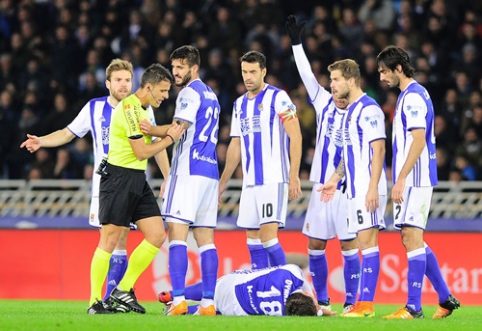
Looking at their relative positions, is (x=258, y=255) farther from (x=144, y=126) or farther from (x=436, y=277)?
(x=144, y=126)

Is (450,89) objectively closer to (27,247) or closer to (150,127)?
(27,247)

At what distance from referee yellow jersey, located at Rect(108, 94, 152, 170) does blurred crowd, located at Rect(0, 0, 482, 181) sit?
6.04 metres

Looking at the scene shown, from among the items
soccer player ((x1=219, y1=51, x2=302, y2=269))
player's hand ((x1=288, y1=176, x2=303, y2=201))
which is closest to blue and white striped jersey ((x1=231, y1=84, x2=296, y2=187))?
soccer player ((x1=219, y1=51, x2=302, y2=269))

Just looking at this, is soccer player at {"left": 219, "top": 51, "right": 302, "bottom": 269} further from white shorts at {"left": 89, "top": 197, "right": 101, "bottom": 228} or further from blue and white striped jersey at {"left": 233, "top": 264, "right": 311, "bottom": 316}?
white shorts at {"left": 89, "top": 197, "right": 101, "bottom": 228}

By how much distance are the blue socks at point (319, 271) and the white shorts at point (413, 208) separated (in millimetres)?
1276

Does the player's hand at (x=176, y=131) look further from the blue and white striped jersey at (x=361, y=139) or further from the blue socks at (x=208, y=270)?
the blue and white striped jersey at (x=361, y=139)

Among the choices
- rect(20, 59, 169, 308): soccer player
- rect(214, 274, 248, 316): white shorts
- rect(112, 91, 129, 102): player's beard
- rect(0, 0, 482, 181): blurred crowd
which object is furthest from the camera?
rect(0, 0, 482, 181): blurred crowd

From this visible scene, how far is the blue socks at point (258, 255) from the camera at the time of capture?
11164mm

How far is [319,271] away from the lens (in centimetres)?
1128

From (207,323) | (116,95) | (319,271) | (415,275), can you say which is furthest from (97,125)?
(415,275)

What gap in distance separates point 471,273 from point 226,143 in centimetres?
422

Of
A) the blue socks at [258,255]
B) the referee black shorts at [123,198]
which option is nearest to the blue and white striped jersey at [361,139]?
the blue socks at [258,255]

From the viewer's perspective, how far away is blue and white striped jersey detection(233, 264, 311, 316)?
33.0 ft

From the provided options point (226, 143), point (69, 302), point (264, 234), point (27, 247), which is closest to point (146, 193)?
point (264, 234)
